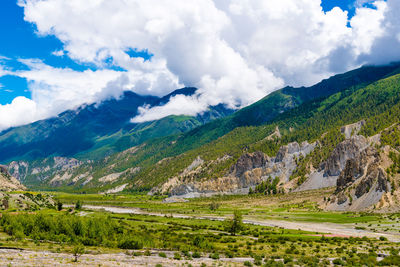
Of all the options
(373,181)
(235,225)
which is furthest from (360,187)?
Answer: (235,225)

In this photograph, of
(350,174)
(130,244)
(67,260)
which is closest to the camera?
(67,260)

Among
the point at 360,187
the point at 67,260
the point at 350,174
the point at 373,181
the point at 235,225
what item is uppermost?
the point at 350,174

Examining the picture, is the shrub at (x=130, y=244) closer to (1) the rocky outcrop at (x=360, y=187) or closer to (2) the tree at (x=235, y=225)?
(2) the tree at (x=235, y=225)

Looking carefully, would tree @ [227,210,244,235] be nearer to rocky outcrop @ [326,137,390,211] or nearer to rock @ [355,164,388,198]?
rocky outcrop @ [326,137,390,211]

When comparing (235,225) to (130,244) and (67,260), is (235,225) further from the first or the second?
(67,260)

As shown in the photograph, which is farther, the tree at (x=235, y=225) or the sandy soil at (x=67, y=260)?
the tree at (x=235, y=225)

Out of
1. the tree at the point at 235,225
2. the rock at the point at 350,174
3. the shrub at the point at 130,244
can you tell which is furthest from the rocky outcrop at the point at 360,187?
the shrub at the point at 130,244

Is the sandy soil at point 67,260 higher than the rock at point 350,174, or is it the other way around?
the rock at point 350,174

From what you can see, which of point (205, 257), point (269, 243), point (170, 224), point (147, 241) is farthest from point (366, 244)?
point (170, 224)

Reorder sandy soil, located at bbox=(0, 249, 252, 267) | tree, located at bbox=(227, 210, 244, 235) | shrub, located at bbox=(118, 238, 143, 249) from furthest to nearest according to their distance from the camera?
tree, located at bbox=(227, 210, 244, 235), shrub, located at bbox=(118, 238, 143, 249), sandy soil, located at bbox=(0, 249, 252, 267)

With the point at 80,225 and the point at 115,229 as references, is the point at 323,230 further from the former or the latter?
the point at 80,225

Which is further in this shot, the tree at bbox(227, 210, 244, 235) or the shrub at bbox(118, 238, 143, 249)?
the tree at bbox(227, 210, 244, 235)

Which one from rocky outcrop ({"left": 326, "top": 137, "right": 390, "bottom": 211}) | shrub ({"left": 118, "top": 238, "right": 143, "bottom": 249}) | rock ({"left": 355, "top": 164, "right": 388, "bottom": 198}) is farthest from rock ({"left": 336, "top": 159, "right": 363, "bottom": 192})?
shrub ({"left": 118, "top": 238, "right": 143, "bottom": 249})

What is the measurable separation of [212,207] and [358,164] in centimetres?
8015
